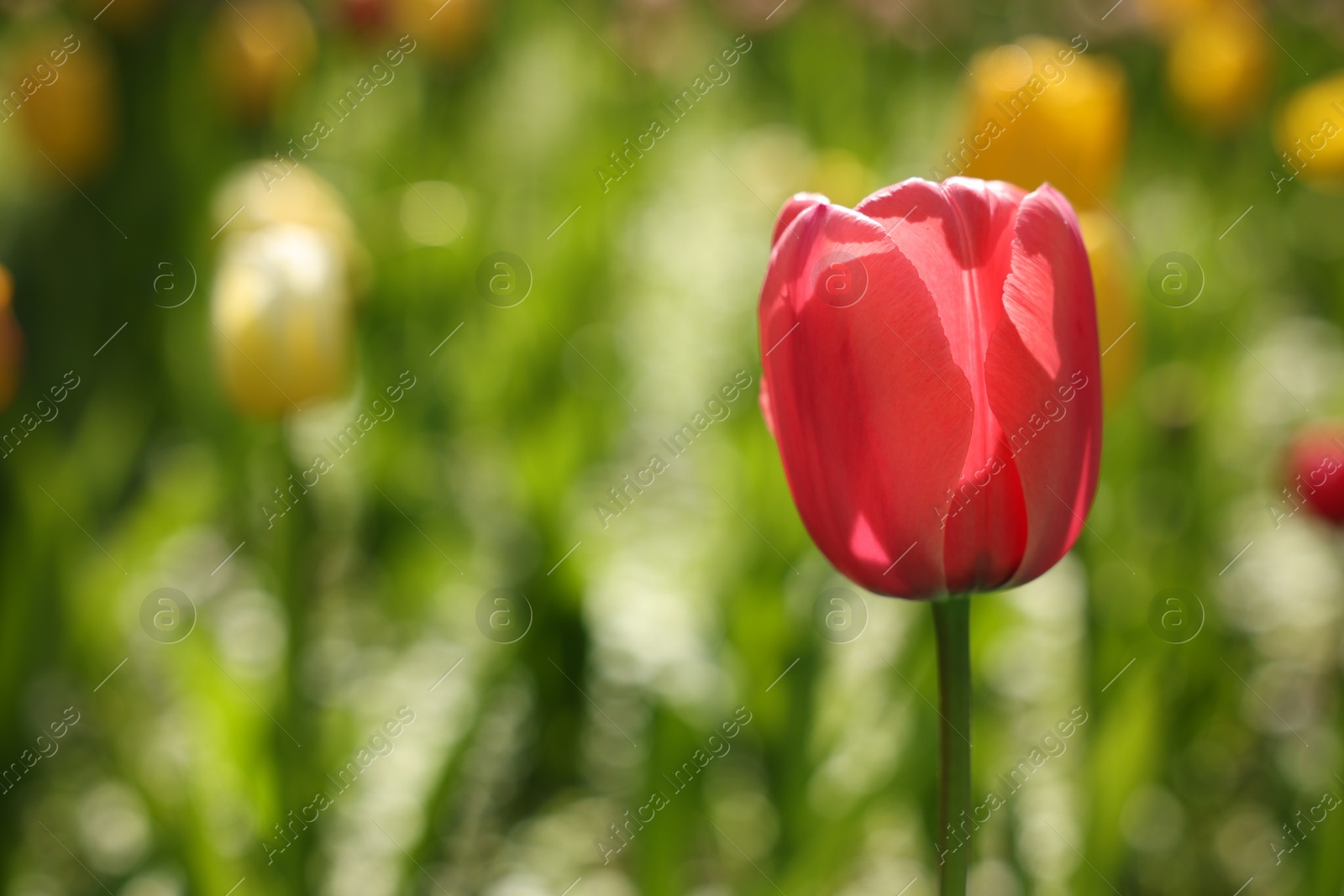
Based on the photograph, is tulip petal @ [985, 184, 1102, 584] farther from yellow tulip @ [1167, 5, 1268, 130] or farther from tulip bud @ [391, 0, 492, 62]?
tulip bud @ [391, 0, 492, 62]

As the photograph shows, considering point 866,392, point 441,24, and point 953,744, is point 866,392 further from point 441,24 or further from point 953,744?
point 441,24

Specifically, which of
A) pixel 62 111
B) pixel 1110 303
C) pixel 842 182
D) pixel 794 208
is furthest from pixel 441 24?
pixel 794 208

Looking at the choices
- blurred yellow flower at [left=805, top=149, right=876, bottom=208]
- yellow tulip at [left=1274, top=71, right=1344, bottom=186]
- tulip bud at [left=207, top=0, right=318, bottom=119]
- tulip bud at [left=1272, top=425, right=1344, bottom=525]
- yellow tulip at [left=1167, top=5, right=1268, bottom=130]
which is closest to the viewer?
tulip bud at [left=1272, top=425, right=1344, bottom=525]

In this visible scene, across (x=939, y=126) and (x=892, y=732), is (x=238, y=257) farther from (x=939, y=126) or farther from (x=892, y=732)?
(x=939, y=126)

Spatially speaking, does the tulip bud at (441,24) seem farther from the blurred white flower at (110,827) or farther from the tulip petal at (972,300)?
the tulip petal at (972,300)

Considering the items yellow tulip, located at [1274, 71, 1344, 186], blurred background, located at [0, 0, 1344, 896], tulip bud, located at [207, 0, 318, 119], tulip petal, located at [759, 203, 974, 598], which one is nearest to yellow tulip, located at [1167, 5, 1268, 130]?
blurred background, located at [0, 0, 1344, 896]

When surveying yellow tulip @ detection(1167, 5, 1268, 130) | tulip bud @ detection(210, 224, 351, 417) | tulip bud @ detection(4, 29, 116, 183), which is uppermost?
tulip bud @ detection(4, 29, 116, 183)
